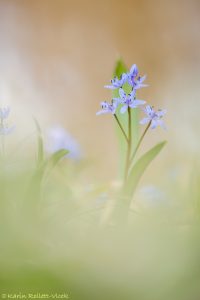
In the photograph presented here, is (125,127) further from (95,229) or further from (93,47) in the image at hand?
(93,47)

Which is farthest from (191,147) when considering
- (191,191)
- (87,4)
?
(87,4)

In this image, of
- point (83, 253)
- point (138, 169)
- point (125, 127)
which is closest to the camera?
point (83, 253)

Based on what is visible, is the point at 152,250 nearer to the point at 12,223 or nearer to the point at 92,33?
the point at 12,223

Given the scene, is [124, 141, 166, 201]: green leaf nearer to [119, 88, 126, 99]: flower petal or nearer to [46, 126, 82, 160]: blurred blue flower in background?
[119, 88, 126, 99]: flower petal

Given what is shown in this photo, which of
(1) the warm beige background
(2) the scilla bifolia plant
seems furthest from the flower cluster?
(1) the warm beige background

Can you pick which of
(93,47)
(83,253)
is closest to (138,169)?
(83,253)

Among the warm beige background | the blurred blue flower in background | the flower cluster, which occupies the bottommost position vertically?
the flower cluster
